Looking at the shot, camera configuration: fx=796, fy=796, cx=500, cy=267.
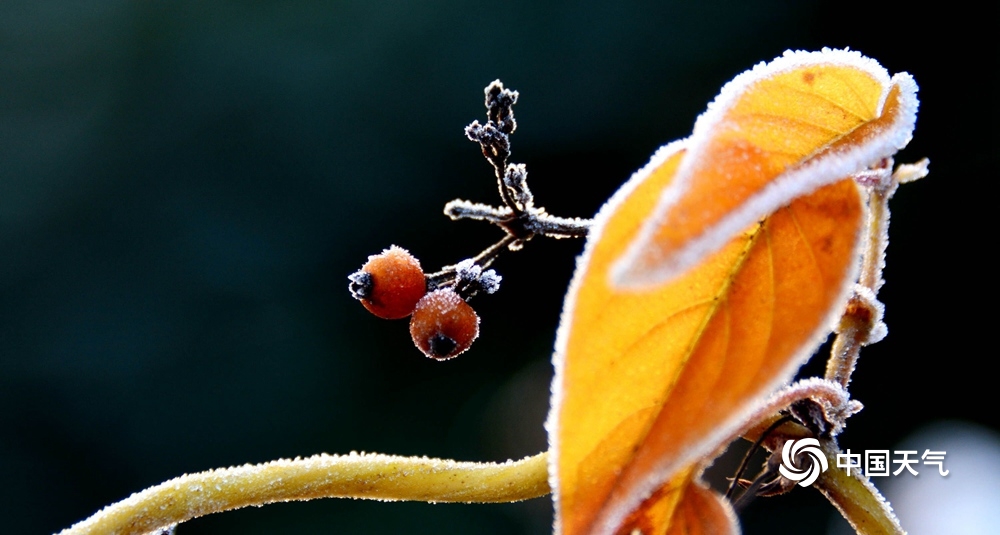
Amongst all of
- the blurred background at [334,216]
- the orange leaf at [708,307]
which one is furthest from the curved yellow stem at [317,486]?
the blurred background at [334,216]

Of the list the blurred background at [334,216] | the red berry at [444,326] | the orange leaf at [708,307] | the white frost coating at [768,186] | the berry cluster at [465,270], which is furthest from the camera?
the blurred background at [334,216]

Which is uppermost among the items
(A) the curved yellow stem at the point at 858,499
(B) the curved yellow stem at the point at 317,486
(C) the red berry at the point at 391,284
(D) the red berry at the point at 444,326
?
(C) the red berry at the point at 391,284

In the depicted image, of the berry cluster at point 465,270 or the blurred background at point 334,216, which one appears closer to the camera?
the berry cluster at point 465,270

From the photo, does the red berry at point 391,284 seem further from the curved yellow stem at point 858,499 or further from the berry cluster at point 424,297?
the curved yellow stem at point 858,499

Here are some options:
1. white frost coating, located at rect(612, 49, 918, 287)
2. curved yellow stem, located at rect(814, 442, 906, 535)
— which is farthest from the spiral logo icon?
white frost coating, located at rect(612, 49, 918, 287)

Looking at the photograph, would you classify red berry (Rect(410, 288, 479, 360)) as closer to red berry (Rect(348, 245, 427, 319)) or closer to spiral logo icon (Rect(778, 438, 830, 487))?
red berry (Rect(348, 245, 427, 319))

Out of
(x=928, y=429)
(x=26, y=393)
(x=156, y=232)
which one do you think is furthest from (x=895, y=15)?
(x=26, y=393)

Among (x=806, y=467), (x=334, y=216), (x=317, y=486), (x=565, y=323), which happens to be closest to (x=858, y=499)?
(x=806, y=467)
